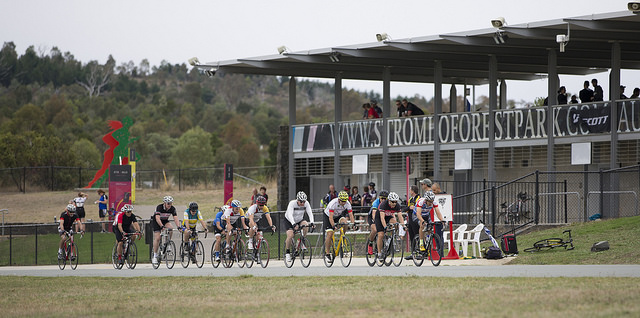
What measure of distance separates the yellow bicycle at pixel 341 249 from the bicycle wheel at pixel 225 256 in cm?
320

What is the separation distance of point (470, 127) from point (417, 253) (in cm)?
1655

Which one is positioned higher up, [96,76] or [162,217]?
[96,76]

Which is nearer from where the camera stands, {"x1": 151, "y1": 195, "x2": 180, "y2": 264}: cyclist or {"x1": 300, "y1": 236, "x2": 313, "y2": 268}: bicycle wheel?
{"x1": 300, "y1": 236, "x2": 313, "y2": 268}: bicycle wheel

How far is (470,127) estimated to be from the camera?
39625 millimetres

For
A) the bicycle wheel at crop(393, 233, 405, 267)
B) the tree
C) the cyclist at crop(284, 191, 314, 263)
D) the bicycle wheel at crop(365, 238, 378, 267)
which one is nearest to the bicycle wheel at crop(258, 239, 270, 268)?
the cyclist at crop(284, 191, 314, 263)

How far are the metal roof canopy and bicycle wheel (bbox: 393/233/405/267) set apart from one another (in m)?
10.9

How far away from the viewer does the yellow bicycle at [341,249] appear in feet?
79.8

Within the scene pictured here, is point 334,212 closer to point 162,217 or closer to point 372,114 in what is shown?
point 162,217

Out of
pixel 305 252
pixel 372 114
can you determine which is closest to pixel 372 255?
pixel 305 252

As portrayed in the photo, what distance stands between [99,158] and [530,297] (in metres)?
78.4

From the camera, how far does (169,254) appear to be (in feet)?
90.8

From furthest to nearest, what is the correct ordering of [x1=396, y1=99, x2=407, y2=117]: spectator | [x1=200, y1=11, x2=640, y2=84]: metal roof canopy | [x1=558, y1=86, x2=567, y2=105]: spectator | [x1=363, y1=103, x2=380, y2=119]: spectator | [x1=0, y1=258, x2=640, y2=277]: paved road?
[x1=363, y1=103, x2=380, y2=119]: spectator < [x1=396, y1=99, x2=407, y2=117]: spectator < [x1=558, y1=86, x2=567, y2=105]: spectator < [x1=200, y1=11, x2=640, y2=84]: metal roof canopy < [x1=0, y1=258, x2=640, y2=277]: paved road

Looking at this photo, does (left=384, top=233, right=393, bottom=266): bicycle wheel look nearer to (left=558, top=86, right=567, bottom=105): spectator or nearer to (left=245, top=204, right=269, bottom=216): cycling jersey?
(left=245, top=204, right=269, bottom=216): cycling jersey

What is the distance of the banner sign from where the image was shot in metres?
34.8
